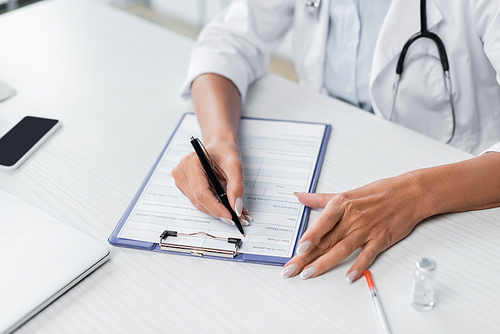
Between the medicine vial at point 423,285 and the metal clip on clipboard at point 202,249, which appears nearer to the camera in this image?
the medicine vial at point 423,285

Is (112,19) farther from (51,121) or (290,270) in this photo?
(290,270)

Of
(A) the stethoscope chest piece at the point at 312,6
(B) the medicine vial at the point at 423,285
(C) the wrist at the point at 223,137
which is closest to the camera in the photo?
(B) the medicine vial at the point at 423,285

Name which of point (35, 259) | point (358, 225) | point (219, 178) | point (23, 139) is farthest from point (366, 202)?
point (23, 139)

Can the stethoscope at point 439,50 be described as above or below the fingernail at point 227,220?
above

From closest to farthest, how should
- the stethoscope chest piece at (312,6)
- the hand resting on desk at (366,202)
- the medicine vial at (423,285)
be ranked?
1. the medicine vial at (423,285)
2. the hand resting on desk at (366,202)
3. the stethoscope chest piece at (312,6)

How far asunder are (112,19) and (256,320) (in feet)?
4.02

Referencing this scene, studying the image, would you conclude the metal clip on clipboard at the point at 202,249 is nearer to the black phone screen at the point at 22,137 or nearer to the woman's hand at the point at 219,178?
the woman's hand at the point at 219,178

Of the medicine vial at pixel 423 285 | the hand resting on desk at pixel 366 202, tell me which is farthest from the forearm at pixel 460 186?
the medicine vial at pixel 423 285

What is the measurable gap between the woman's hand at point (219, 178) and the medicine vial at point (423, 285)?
11.5 inches

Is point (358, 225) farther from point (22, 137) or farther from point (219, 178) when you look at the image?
point (22, 137)

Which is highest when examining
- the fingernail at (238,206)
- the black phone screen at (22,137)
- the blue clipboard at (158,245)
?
the fingernail at (238,206)

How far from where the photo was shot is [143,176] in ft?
3.04

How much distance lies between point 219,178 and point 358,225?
28cm

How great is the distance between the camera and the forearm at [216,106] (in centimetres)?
96
